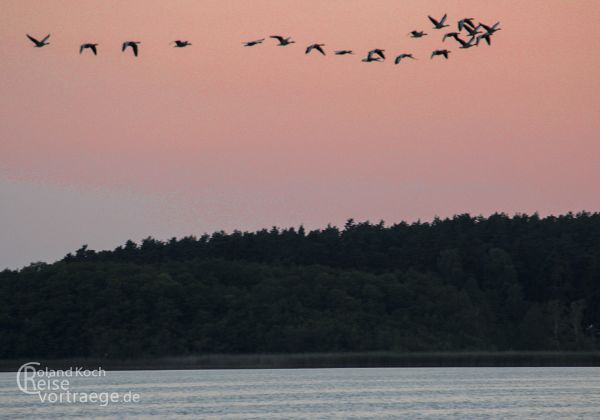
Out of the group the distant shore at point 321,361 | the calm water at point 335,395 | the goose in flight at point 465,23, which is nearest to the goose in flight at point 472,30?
the goose in flight at point 465,23

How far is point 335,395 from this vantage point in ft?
241

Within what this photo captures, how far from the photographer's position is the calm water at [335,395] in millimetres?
62250

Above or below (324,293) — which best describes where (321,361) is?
below

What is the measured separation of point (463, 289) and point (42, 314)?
159ft

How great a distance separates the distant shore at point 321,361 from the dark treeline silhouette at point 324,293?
1.54 meters

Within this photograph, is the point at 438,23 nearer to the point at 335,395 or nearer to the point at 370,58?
the point at 370,58

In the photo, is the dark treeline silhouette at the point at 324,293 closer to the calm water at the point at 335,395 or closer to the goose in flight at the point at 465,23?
the calm water at the point at 335,395

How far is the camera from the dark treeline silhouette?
372 ft

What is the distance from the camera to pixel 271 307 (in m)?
121

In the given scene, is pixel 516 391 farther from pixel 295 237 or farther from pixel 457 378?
pixel 295 237

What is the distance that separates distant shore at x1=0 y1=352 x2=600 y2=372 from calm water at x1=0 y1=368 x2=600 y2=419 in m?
7.75

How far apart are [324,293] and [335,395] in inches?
2050

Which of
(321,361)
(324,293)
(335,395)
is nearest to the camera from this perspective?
(335,395)

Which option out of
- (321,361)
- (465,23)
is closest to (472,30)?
(465,23)
